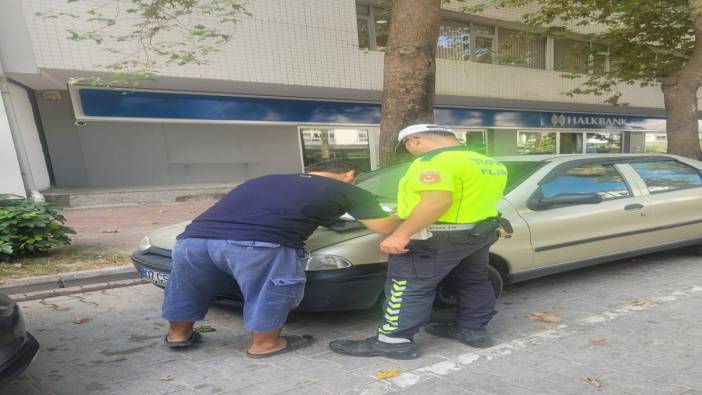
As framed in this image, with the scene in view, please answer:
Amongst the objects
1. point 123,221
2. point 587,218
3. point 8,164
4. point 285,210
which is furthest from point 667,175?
point 8,164

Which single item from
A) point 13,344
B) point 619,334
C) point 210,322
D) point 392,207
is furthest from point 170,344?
point 619,334

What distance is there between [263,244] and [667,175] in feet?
14.3

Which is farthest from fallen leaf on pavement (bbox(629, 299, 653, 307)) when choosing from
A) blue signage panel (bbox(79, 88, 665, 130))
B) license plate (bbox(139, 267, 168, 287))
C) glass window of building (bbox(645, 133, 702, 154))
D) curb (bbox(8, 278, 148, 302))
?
glass window of building (bbox(645, 133, 702, 154))

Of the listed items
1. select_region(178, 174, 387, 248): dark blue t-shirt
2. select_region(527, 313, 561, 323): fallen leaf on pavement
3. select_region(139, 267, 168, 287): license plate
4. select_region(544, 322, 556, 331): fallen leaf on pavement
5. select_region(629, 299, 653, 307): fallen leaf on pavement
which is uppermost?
select_region(178, 174, 387, 248): dark blue t-shirt

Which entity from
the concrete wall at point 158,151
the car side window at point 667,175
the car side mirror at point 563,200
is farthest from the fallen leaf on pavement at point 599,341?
the concrete wall at point 158,151

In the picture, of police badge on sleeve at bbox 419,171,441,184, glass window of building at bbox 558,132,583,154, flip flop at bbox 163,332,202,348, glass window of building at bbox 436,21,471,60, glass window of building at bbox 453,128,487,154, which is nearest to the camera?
police badge on sleeve at bbox 419,171,441,184

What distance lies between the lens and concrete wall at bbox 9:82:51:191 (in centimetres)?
831

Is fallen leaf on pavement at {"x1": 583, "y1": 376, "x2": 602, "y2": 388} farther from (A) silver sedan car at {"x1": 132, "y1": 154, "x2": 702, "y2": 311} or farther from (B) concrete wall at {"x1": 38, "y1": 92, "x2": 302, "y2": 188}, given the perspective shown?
(B) concrete wall at {"x1": 38, "y1": 92, "x2": 302, "y2": 188}

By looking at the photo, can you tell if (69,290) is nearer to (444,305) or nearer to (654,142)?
(444,305)

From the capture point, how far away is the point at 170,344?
294cm

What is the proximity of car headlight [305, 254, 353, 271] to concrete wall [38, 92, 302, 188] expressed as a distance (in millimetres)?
9397

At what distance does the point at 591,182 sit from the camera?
410cm

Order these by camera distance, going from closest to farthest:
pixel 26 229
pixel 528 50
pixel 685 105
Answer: pixel 26 229 → pixel 685 105 → pixel 528 50

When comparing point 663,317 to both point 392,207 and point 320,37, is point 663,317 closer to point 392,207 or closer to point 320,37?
point 392,207
